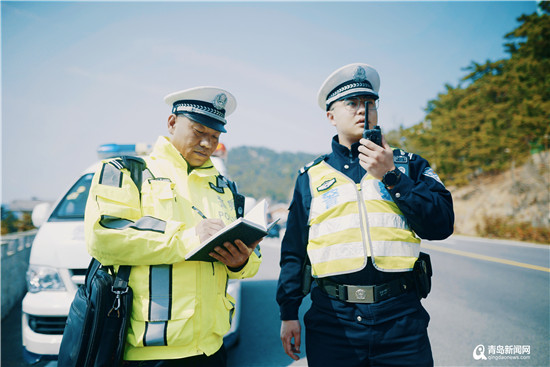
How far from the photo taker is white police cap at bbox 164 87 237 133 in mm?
1899

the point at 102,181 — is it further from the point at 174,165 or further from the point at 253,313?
the point at 253,313

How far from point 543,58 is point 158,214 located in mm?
26513

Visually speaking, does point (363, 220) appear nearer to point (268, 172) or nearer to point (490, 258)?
point (490, 258)

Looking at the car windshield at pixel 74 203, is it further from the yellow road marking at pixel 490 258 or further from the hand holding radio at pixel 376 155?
the yellow road marking at pixel 490 258

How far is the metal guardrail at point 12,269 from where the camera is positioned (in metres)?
4.64

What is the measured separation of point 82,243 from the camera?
3010mm

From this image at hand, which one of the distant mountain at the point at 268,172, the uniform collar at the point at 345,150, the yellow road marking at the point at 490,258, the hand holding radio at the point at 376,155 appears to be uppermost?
the distant mountain at the point at 268,172

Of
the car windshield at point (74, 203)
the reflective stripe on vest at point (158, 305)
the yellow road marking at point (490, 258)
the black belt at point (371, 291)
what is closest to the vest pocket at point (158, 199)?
the reflective stripe on vest at point (158, 305)

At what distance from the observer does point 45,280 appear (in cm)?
294

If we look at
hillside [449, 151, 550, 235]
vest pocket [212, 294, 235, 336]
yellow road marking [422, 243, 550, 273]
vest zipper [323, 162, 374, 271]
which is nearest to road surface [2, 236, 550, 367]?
yellow road marking [422, 243, 550, 273]

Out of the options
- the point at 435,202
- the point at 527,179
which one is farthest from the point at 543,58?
the point at 435,202

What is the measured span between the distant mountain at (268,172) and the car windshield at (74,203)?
92594mm

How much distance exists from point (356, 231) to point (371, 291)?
31 centimetres

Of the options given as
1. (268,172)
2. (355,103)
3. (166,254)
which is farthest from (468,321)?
(268,172)
